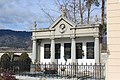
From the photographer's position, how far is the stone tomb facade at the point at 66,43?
73.7 feet

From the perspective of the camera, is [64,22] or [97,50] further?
[64,22]

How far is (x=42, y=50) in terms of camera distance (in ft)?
85.7

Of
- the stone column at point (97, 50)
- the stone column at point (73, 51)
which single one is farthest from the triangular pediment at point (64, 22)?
the stone column at point (97, 50)

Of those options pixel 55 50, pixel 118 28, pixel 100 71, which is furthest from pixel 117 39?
pixel 55 50

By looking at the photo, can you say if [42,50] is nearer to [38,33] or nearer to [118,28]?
[38,33]

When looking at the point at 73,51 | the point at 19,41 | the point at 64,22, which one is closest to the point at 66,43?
the point at 73,51

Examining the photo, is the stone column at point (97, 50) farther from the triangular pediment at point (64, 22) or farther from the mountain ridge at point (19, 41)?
the mountain ridge at point (19, 41)

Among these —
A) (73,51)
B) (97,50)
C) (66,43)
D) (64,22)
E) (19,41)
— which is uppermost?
(64,22)

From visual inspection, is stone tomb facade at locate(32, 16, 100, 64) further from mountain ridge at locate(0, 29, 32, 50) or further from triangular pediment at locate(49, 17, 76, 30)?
mountain ridge at locate(0, 29, 32, 50)

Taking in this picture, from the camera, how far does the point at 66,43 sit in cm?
2456

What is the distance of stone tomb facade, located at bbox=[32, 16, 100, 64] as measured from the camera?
73.7 feet

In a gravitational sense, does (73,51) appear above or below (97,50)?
below

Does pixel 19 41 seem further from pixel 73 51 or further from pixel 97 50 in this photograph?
pixel 97 50

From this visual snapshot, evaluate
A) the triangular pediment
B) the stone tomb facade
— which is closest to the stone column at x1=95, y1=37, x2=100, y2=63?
the stone tomb facade
